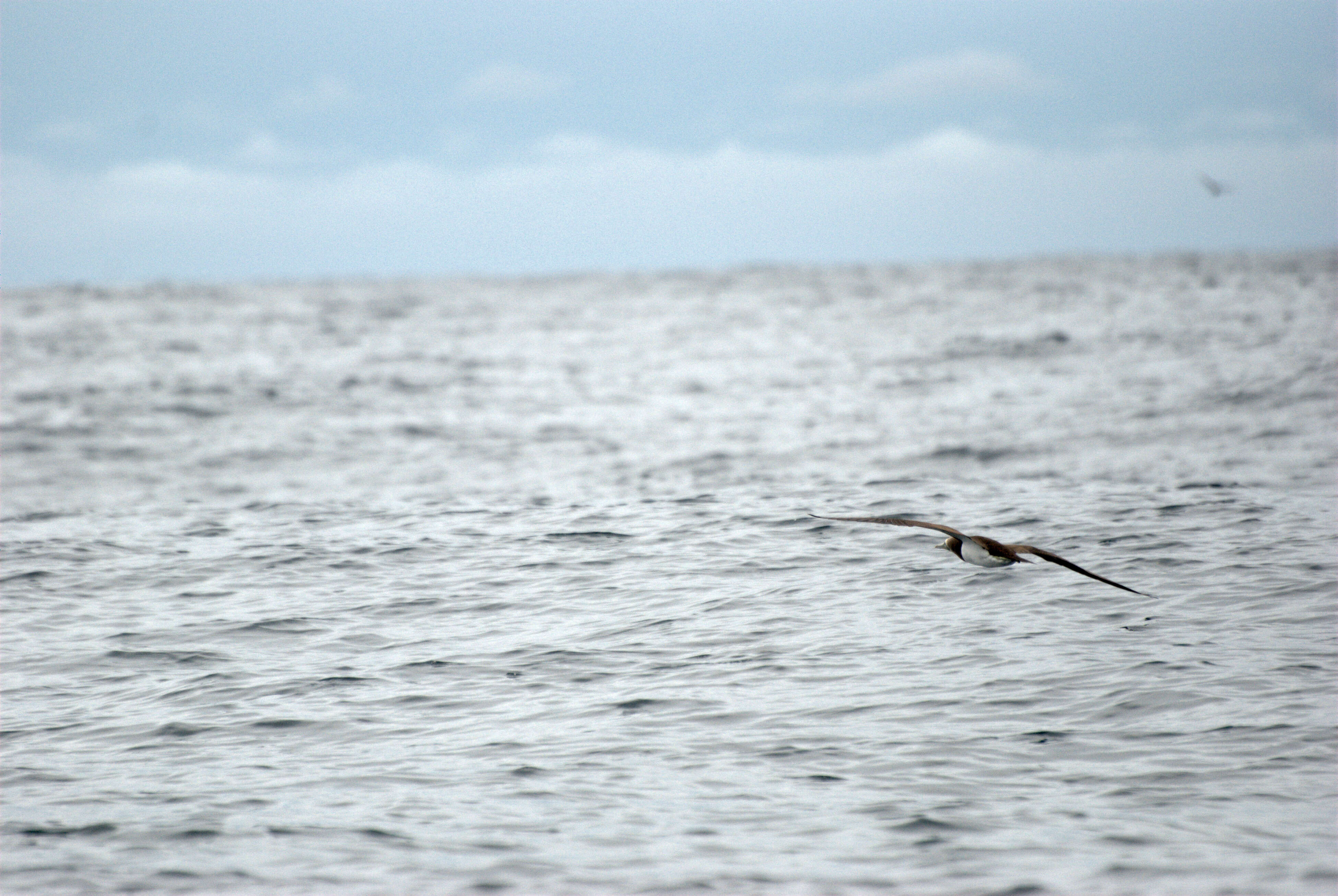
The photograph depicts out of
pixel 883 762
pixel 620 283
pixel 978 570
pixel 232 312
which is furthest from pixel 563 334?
pixel 620 283

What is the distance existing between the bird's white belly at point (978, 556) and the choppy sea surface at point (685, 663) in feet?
1.63

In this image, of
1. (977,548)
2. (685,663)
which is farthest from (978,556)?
(685,663)

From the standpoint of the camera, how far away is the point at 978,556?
42.9 feet

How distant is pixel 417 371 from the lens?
175 feet

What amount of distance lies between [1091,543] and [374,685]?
8.81 m

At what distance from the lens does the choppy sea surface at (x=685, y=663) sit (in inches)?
323

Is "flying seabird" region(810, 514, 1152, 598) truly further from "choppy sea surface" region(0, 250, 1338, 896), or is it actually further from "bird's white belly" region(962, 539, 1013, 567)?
"choppy sea surface" region(0, 250, 1338, 896)

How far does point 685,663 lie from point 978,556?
3.20 m

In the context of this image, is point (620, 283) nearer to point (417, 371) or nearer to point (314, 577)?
point (417, 371)

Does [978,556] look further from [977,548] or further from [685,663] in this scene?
[685,663]

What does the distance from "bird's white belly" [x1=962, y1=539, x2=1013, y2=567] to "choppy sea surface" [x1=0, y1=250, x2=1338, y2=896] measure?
498mm

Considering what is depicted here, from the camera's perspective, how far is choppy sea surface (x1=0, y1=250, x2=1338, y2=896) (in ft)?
26.9

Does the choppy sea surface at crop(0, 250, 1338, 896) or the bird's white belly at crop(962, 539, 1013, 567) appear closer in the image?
the choppy sea surface at crop(0, 250, 1338, 896)

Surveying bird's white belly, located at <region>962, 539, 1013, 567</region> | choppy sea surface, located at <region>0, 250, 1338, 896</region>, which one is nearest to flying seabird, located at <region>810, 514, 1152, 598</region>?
bird's white belly, located at <region>962, 539, 1013, 567</region>
